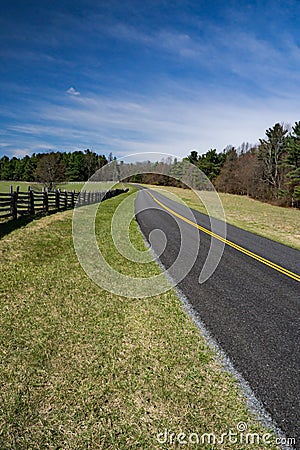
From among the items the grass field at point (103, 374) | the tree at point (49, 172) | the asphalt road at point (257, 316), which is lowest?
the grass field at point (103, 374)

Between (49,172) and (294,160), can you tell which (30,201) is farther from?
(49,172)

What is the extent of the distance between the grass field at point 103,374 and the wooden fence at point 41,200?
8.84m

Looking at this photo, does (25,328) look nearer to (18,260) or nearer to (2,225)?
(18,260)

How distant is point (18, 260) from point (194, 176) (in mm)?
8079

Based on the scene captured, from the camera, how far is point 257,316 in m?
4.97

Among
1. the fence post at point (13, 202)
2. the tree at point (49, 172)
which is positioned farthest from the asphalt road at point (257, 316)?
the tree at point (49, 172)

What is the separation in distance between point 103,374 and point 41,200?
1524 centimetres

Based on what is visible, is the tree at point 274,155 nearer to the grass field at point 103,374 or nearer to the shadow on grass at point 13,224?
the shadow on grass at point 13,224

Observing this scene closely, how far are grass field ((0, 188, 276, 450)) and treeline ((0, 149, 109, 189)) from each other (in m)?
32.1

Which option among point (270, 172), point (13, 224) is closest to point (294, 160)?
point (270, 172)

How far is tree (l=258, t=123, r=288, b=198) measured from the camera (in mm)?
44353

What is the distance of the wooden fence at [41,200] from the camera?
45.2 ft

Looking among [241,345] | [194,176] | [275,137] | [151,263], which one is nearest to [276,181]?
[275,137]

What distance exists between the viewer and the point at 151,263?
799 centimetres
